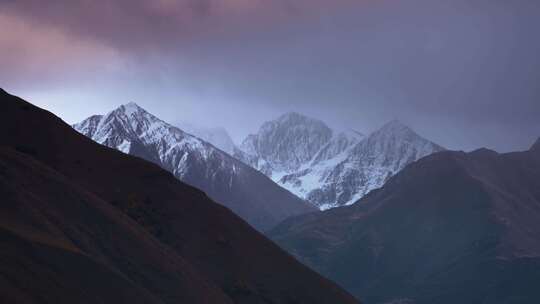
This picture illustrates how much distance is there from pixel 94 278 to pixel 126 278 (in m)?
11.1

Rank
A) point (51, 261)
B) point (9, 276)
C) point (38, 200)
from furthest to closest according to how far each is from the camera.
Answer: point (38, 200), point (51, 261), point (9, 276)

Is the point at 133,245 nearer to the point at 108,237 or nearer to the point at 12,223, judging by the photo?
→ the point at 108,237

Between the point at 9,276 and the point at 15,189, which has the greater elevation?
the point at 15,189

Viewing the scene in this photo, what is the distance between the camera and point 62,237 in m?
166

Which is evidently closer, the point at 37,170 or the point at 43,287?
the point at 43,287

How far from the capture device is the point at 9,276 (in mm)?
136625

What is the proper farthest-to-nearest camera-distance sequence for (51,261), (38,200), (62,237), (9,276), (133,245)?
1. (133,245)
2. (38,200)
3. (62,237)
4. (51,261)
5. (9,276)

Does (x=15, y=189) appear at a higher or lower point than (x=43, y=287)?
higher

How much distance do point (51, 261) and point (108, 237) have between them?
33.1 meters

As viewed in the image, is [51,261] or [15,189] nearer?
[51,261]

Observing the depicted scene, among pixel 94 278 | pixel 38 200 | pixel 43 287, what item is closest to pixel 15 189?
pixel 38 200

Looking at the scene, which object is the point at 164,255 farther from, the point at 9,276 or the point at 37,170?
the point at 9,276

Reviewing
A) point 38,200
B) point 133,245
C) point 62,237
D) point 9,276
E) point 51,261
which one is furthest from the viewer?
point 133,245

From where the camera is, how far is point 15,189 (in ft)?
558
